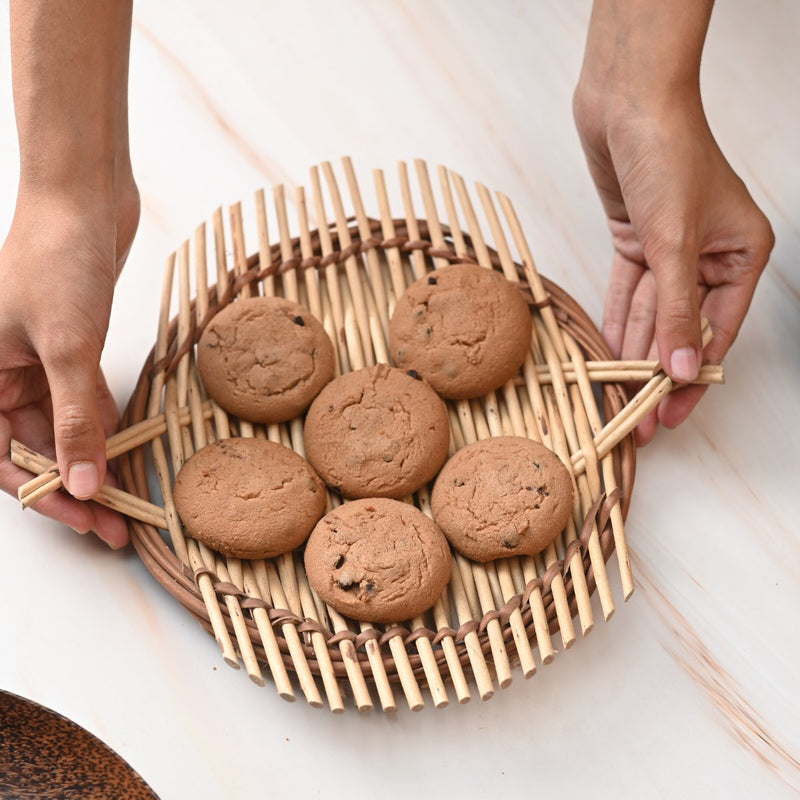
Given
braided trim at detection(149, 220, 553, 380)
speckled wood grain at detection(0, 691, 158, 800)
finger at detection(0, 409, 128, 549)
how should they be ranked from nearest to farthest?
1. speckled wood grain at detection(0, 691, 158, 800)
2. finger at detection(0, 409, 128, 549)
3. braided trim at detection(149, 220, 553, 380)

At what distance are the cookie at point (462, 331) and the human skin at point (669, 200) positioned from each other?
0.13m

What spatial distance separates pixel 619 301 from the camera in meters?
1.02

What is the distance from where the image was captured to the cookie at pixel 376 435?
0.85 meters

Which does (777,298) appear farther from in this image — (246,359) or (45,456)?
(45,456)

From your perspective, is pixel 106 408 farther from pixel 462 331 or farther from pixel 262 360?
pixel 462 331

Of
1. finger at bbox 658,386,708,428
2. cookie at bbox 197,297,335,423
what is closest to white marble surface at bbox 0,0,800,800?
finger at bbox 658,386,708,428

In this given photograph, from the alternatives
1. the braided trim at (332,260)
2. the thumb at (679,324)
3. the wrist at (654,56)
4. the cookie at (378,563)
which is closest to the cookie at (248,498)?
the cookie at (378,563)

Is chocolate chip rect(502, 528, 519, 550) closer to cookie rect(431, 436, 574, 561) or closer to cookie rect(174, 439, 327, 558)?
cookie rect(431, 436, 574, 561)

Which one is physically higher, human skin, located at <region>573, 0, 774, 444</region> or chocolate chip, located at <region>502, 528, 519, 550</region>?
human skin, located at <region>573, 0, 774, 444</region>

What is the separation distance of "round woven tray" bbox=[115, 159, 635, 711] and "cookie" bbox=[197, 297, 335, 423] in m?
0.03

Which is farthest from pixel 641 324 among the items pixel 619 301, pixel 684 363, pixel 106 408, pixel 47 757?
pixel 47 757

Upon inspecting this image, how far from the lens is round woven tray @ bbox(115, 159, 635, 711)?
2.58ft

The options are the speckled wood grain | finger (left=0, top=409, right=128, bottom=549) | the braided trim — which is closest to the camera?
the speckled wood grain

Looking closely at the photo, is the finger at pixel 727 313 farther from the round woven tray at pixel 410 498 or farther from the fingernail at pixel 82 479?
the fingernail at pixel 82 479
